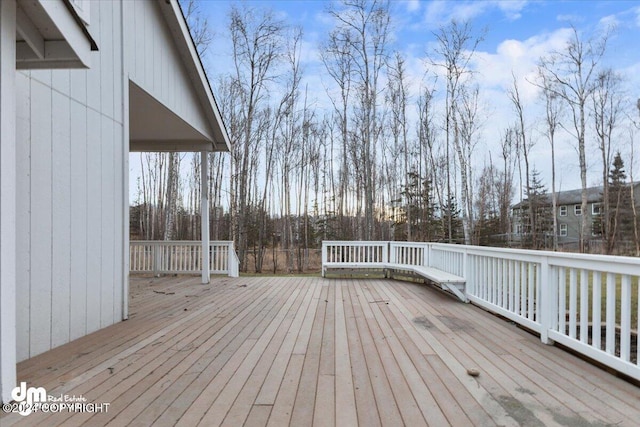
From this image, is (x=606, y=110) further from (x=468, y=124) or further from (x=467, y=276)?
(x=467, y=276)

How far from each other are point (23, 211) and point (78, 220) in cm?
64

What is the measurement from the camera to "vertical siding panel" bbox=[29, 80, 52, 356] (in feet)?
8.71

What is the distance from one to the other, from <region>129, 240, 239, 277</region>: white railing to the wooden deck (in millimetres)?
3736

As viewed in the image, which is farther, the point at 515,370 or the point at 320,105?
the point at 320,105

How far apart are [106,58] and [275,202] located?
47.4 ft

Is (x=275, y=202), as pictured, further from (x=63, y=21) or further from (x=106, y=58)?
(x=63, y=21)

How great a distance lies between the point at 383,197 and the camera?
1872 centimetres

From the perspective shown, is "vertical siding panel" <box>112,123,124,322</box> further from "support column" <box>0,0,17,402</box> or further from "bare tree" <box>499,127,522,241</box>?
"bare tree" <box>499,127,522,241</box>

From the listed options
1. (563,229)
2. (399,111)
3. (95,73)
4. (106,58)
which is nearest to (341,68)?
(399,111)

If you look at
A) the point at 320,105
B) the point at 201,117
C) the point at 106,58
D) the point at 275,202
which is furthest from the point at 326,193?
the point at 106,58

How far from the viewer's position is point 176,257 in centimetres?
775

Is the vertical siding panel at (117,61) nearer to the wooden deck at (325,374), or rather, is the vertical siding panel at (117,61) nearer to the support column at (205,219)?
the wooden deck at (325,374)

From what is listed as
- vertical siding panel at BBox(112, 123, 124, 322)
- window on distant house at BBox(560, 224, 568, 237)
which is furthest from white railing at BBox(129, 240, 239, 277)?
window on distant house at BBox(560, 224, 568, 237)

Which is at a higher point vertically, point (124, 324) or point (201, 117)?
point (201, 117)
